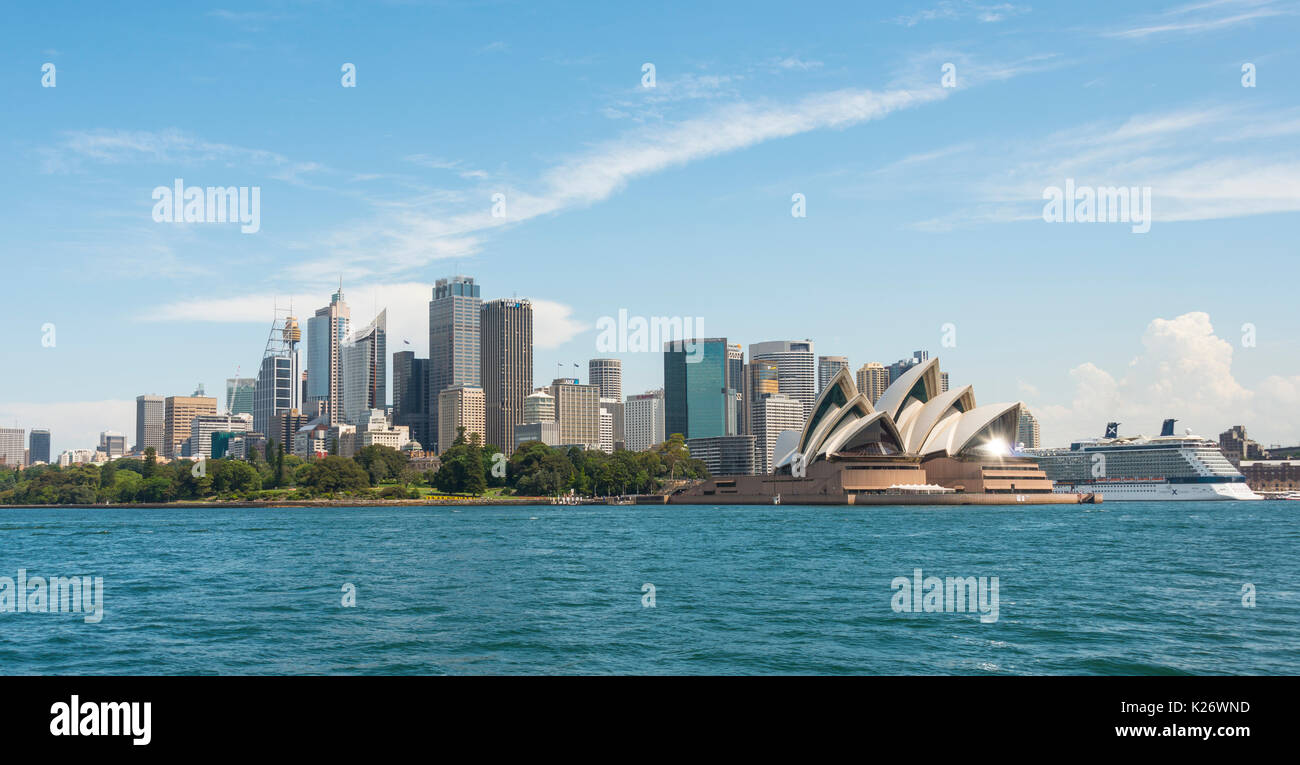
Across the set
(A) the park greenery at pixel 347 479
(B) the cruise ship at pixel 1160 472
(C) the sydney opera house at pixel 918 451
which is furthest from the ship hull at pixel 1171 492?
(A) the park greenery at pixel 347 479

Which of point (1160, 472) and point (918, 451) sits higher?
point (918, 451)

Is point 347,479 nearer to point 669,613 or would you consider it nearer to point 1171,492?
point 1171,492

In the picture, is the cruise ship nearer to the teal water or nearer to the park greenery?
the park greenery

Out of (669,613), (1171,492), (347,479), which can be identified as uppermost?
(669,613)

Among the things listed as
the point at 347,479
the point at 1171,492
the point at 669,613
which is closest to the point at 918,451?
the point at 1171,492

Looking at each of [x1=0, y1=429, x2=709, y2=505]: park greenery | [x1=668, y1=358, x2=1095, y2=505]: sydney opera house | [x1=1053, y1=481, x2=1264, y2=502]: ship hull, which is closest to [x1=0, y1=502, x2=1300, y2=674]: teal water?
[x1=668, y1=358, x2=1095, y2=505]: sydney opera house
